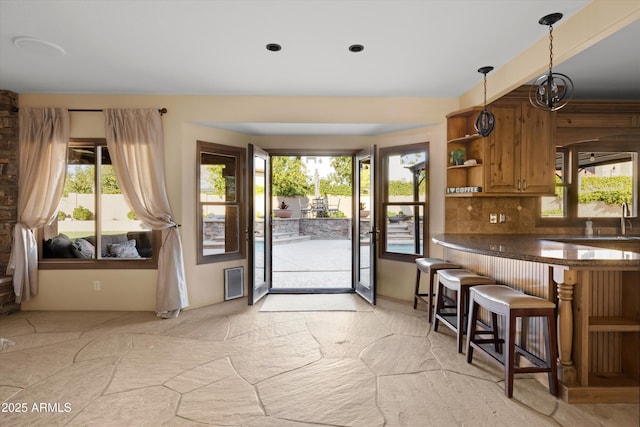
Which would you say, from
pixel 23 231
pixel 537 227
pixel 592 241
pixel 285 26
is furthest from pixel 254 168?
pixel 592 241

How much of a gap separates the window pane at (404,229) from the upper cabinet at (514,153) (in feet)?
2.41

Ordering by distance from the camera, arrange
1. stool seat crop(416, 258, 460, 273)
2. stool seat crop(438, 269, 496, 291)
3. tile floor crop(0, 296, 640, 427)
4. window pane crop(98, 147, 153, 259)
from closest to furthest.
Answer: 1. tile floor crop(0, 296, 640, 427)
2. stool seat crop(438, 269, 496, 291)
3. stool seat crop(416, 258, 460, 273)
4. window pane crop(98, 147, 153, 259)

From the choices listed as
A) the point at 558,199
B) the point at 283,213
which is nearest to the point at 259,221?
the point at 558,199

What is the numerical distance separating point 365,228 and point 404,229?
55 centimetres

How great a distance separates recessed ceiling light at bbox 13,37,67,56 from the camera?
8.96 ft

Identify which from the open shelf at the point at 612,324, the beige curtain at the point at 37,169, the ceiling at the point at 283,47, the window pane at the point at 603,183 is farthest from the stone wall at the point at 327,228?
the open shelf at the point at 612,324

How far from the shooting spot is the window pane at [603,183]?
4.29 meters

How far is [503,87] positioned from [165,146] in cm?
379

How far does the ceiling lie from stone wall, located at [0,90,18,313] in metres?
0.29

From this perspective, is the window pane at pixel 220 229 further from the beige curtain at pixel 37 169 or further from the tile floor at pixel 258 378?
the beige curtain at pixel 37 169

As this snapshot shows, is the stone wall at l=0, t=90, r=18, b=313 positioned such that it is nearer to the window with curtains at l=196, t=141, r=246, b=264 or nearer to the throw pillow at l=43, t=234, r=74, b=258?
the throw pillow at l=43, t=234, r=74, b=258

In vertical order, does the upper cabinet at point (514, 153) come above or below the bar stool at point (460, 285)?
above

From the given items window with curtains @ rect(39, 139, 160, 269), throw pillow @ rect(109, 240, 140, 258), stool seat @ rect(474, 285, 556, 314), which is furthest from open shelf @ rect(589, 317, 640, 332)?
throw pillow @ rect(109, 240, 140, 258)

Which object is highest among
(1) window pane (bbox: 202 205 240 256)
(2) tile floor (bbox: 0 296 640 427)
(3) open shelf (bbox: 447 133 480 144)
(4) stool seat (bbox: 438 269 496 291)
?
(3) open shelf (bbox: 447 133 480 144)
